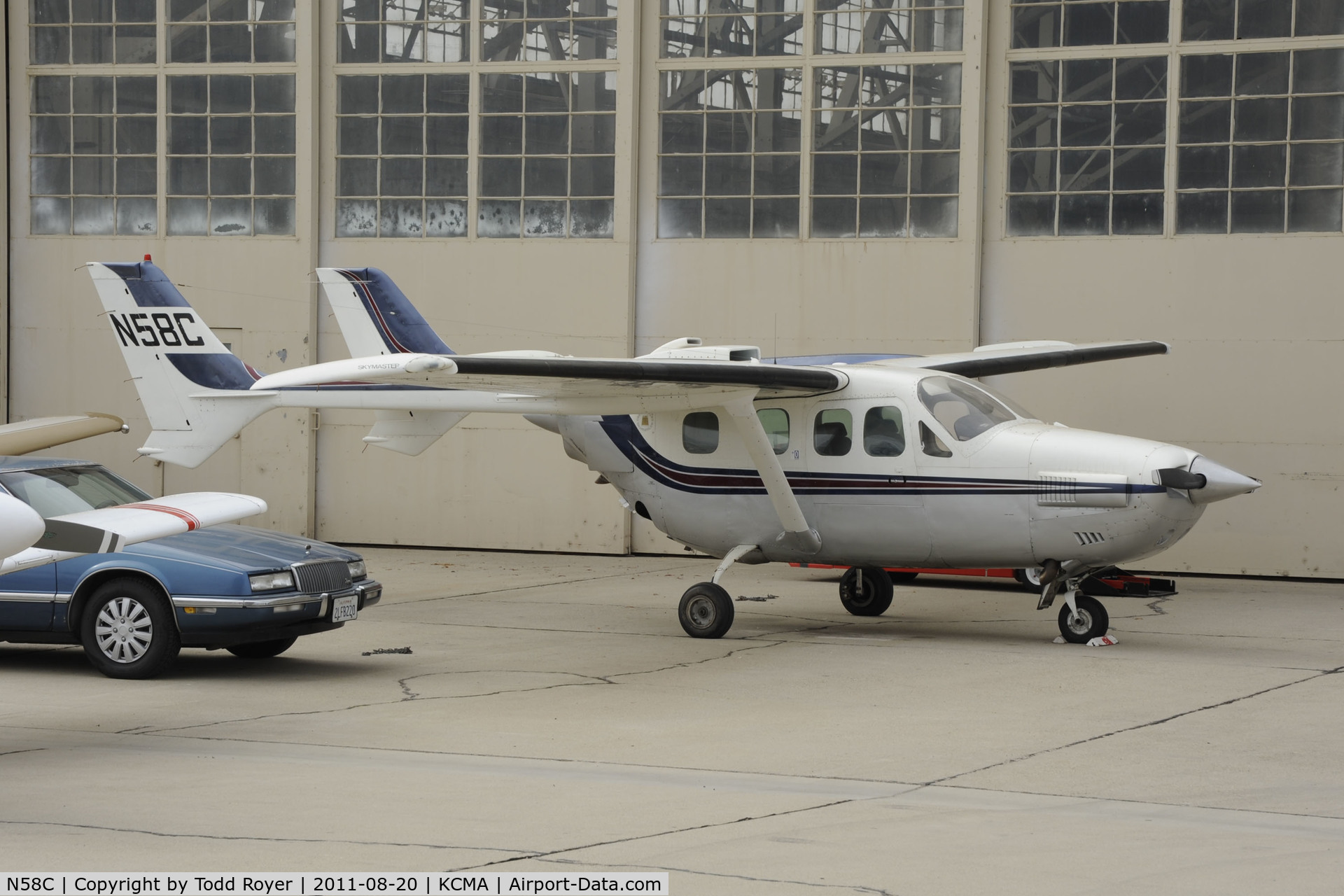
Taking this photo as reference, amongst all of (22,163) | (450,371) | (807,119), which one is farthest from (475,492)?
(450,371)

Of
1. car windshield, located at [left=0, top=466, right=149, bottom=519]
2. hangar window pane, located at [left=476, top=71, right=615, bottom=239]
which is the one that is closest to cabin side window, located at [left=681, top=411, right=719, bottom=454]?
car windshield, located at [left=0, top=466, right=149, bottom=519]

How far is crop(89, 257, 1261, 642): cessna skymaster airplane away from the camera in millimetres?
12133

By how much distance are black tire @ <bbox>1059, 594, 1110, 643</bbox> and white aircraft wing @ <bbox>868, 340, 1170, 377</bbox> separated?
10.9 ft

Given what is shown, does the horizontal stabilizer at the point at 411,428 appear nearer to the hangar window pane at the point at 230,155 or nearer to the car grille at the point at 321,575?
the car grille at the point at 321,575

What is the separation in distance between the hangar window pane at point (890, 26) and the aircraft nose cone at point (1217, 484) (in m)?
9.65

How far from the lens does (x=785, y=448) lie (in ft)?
44.6

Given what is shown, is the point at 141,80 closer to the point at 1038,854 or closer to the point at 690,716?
the point at 690,716

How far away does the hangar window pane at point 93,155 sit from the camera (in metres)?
22.7

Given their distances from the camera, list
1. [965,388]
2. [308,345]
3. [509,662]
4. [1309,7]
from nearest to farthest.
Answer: [509,662] < [965,388] < [1309,7] < [308,345]

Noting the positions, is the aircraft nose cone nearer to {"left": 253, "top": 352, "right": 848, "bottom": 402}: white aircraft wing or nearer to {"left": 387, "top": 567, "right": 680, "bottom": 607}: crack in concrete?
{"left": 253, "top": 352, "right": 848, "bottom": 402}: white aircraft wing

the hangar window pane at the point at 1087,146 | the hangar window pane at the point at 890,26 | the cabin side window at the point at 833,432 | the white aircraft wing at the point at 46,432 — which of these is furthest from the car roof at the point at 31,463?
the hangar window pane at the point at 1087,146

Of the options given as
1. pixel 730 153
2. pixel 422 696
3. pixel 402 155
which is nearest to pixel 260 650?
pixel 422 696

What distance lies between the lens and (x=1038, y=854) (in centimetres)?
611

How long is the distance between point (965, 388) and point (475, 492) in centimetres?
1001
